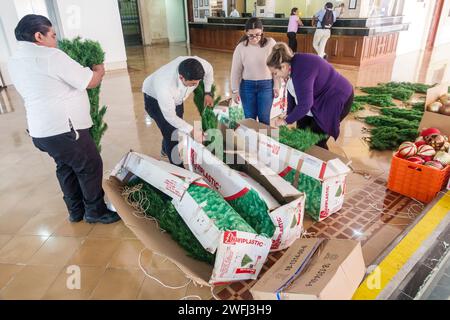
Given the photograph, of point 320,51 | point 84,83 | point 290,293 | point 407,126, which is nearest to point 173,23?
point 320,51

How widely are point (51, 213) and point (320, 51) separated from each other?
275 inches

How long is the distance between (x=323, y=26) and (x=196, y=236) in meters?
7.03

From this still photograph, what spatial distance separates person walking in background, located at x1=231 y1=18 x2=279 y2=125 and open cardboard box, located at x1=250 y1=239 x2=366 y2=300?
1.70 meters

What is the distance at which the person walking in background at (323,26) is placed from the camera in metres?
7.05

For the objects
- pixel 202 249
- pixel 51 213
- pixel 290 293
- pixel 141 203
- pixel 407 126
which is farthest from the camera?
pixel 407 126

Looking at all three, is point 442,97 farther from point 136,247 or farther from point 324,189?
point 136,247

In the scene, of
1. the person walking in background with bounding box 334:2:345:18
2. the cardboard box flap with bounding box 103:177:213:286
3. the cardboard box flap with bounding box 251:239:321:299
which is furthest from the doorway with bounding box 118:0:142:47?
the cardboard box flap with bounding box 251:239:321:299

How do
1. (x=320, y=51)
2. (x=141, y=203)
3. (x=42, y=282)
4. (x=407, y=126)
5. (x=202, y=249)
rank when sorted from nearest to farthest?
(x=202, y=249) → (x=42, y=282) → (x=141, y=203) → (x=407, y=126) → (x=320, y=51)

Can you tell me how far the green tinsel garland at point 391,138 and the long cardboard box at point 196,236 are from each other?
2203 millimetres

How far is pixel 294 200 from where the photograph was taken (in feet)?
5.51

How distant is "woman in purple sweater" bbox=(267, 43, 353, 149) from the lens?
215cm

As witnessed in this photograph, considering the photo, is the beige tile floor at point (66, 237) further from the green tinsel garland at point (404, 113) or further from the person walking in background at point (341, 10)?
the person walking in background at point (341, 10)

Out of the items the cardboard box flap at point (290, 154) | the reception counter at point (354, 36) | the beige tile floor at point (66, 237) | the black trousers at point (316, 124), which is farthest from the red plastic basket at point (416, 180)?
the reception counter at point (354, 36)

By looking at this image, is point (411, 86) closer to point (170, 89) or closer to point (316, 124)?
point (316, 124)
